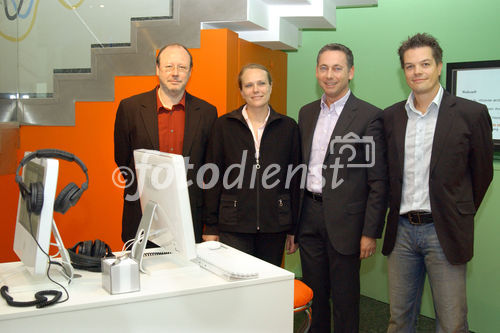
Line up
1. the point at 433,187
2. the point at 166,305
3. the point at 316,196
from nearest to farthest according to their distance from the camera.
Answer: the point at 166,305, the point at 433,187, the point at 316,196

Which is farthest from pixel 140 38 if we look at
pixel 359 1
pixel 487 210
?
pixel 487 210

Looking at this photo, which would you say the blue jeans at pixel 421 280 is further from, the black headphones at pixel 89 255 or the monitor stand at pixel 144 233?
the black headphones at pixel 89 255

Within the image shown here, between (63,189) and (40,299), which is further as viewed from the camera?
(63,189)

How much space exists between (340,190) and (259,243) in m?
0.56

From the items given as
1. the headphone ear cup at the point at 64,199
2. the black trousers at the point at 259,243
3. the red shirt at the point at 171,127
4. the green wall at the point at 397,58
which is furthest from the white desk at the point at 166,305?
the green wall at the point at 397,58

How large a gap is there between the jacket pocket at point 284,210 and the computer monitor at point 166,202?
0.92m

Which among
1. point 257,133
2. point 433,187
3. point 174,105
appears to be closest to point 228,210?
point 257,133

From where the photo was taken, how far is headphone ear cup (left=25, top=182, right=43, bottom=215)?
1.67 meters

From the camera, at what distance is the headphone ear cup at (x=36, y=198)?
65.9 inches

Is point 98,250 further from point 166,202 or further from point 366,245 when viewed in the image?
point 366,245

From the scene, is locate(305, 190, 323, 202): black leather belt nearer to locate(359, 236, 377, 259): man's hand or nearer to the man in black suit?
the man in black suit

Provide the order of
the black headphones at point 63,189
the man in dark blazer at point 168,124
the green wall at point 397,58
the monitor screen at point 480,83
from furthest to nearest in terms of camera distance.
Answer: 1. the green wall at point 397,58
2. the monitor screen at point 480,83
3. the man in dark blazer at point 168,124
4. the black headphones at point 63,189

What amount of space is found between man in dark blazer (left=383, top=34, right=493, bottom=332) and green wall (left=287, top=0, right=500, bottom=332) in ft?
3.60

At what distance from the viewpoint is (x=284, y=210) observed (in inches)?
113
